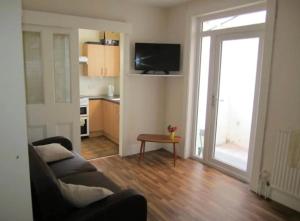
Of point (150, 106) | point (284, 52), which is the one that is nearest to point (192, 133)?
point (150, 106)

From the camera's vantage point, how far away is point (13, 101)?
2.73ft

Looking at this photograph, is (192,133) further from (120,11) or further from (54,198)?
(54,198)

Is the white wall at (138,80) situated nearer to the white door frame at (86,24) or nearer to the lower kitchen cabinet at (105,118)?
the white door frame at (86,24)

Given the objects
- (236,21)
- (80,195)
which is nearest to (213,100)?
(236,21)

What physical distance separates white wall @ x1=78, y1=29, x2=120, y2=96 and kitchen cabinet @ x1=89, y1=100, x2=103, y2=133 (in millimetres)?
548

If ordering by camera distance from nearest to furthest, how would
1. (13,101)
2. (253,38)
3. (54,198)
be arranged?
(13,101) → (54,198) → (253,38)

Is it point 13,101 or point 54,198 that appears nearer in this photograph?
point 13,101

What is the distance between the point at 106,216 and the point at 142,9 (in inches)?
134

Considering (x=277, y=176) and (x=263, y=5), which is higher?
(x=263, y=5)

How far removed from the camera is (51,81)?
3.40 m

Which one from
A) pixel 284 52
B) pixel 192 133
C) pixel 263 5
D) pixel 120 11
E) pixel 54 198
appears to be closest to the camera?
pixel 54 198

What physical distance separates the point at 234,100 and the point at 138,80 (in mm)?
1636

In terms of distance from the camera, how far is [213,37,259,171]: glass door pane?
3.25 metres

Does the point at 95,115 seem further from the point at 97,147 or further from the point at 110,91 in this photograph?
the point at 97,147
